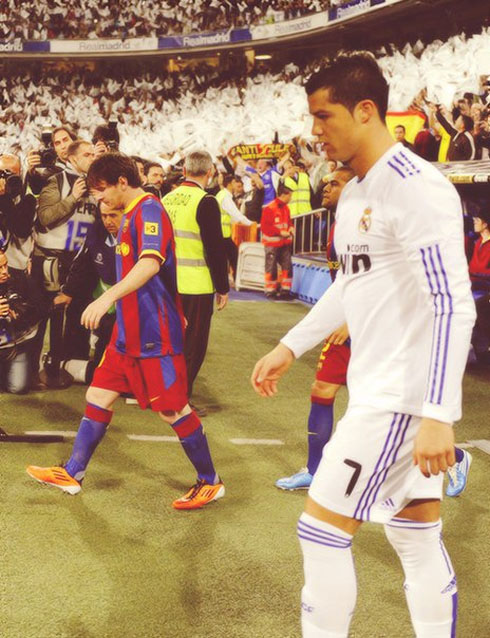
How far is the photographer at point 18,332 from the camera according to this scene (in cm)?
534

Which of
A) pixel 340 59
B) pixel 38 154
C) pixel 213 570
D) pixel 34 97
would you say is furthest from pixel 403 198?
pixel 34 97

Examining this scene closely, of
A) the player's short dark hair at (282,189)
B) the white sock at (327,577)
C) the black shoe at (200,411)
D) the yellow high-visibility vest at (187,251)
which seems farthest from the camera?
the player's short dark hair at (282,189)

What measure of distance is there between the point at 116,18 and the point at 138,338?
25.6 metres

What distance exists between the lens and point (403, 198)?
162 centimetres

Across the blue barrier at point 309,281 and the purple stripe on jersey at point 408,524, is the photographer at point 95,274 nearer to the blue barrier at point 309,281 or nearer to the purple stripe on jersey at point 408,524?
the purple stripe on jersey at point 408,524

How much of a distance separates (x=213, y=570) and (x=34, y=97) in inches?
986

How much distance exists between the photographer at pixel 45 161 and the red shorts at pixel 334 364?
114 inches

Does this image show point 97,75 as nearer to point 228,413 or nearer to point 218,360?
point 218,360

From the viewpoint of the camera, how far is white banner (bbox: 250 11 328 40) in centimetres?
2094

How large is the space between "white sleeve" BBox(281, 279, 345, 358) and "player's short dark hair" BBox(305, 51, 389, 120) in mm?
535

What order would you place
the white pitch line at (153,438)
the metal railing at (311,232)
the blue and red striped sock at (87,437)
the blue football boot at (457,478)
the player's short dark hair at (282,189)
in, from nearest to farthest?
1. the blue and red striped sock at (87,437)
2. the blue football boot at (457,478)
3. the white pitch line at (153,438)
4. the player's short dark hair at (282,189)
5. the metal railing at (311,232)

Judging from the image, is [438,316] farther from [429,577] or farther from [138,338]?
[138,338]

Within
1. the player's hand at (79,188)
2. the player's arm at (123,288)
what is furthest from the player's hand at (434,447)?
the player's hand at (79,188)

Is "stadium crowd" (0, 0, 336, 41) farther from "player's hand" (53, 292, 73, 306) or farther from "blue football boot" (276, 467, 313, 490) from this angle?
"blue football boot" (276, 467, 313, 490)
